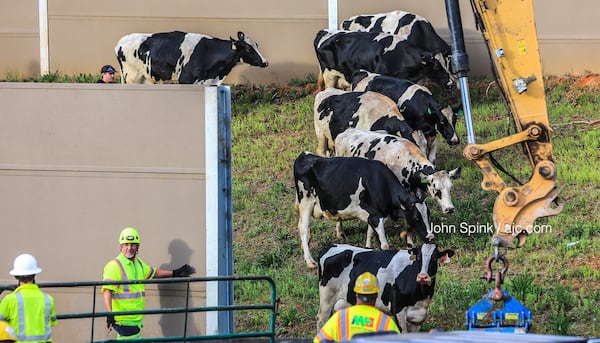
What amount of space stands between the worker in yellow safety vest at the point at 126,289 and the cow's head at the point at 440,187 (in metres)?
5.88

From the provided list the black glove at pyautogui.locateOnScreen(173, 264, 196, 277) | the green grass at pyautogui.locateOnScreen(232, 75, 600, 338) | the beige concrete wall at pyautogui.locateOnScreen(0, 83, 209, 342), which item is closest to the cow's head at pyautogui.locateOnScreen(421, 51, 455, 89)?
the green grass at pyautogui.locateOnScreen(232, 75, 600, 338)

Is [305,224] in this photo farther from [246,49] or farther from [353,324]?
[353,324]

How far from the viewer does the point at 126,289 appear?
48.9 ft

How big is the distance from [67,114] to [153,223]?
1707mm

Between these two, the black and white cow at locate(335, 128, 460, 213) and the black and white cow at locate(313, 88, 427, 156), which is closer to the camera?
the black and white cow at locate(335, 128, 460, 213)

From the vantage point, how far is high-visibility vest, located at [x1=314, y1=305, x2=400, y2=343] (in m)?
11.2

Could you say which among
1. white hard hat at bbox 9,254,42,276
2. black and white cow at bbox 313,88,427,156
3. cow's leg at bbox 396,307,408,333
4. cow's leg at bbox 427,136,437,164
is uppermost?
black and white cow at bbox 313,88,427,156

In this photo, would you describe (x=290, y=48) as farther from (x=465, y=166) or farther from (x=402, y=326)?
(x=402, y=326)

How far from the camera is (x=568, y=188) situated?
71.4 feet

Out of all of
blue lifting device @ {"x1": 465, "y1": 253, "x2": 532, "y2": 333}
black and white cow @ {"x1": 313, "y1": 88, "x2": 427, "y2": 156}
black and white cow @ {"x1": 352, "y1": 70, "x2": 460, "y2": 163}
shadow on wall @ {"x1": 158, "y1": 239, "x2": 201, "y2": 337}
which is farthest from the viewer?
black and white cow @ {"x1": 352, "y1": 70, "x2": 460, "y2": 163}

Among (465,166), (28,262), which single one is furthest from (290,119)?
(28,262)

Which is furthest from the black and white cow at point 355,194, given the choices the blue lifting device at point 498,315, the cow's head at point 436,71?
the blue lifting device at point 498,315

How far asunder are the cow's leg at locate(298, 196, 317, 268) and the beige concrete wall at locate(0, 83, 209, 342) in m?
3.72

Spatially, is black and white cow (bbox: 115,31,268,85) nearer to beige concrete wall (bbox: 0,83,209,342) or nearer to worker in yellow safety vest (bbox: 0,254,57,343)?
beige concrete wall (bbox: 0,83,209,342)
